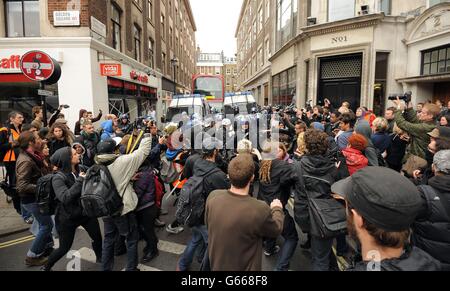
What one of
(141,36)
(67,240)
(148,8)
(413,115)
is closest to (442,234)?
(413,115)

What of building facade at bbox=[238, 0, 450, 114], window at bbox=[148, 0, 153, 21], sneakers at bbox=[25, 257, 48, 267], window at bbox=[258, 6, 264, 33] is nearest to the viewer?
sneakers at bbox=[25, 257, 48, 267]

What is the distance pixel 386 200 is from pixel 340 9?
15364mm

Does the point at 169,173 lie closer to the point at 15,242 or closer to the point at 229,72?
the point at 15,242

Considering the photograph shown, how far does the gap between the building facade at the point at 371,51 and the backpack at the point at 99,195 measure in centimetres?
1199

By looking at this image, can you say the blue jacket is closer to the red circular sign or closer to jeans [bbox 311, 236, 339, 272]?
jeans [bbox 311, 236, 339, 272]

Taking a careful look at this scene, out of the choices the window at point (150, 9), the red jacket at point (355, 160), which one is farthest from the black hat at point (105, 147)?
the window at point (150, 9)

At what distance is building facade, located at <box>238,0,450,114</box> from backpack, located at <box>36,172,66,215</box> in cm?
1258

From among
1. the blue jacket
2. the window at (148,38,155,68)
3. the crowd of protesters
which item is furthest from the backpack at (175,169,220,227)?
the window at (148,38,155,68)

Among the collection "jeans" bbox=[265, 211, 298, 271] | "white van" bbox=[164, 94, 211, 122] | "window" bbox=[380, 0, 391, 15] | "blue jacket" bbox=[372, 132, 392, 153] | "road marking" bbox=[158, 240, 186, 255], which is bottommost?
"road marking" bbox=[158, 240, 186, 255]

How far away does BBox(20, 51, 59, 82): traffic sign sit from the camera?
17.0ft

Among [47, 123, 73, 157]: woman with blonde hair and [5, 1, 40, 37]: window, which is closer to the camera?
[47, 123, 73, 157]: woman with blonde hair

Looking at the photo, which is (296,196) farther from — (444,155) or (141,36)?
(141,36)

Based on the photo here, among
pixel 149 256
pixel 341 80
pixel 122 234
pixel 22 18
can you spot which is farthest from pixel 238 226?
pixel 341 80

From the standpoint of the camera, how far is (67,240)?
3236mm
